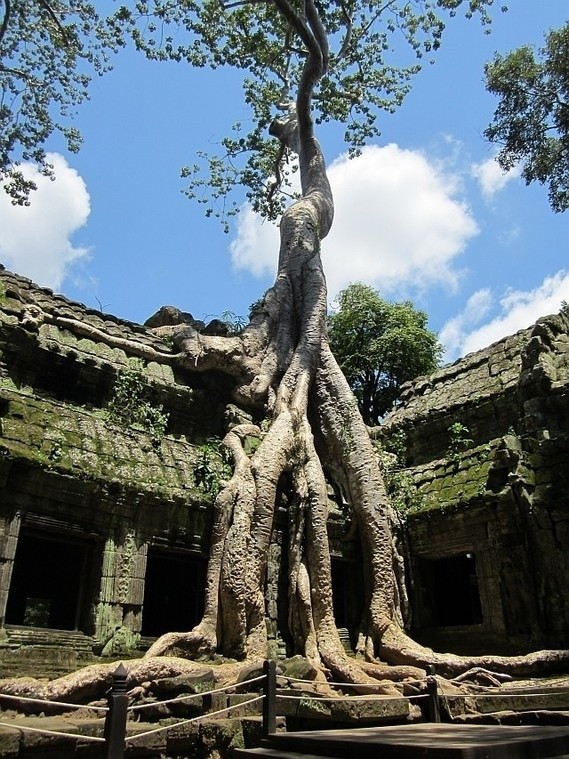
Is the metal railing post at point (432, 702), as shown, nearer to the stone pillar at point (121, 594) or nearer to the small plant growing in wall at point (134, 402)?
the stone pillar at point (121, 594)

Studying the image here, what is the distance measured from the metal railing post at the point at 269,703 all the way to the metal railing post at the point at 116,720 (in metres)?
1.43

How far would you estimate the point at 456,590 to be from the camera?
1061cm

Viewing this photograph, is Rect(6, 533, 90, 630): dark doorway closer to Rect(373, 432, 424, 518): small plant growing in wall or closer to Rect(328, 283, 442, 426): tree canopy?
Rect(373, 432, 424, 518): small plant growing in wall

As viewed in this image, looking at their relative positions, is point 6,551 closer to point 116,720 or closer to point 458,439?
point 116,720

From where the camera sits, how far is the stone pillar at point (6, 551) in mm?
5922

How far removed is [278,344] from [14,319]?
177 inches

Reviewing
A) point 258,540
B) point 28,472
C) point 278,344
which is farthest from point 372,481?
point 28,472

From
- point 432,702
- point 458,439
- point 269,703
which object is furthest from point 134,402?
point 432,702

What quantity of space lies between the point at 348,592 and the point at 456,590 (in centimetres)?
240

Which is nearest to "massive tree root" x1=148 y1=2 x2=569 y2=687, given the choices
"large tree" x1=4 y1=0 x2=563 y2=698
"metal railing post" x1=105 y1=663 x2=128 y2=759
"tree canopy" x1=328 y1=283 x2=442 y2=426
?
"large tree" x1=4 y1=0 x2=563 y2=698

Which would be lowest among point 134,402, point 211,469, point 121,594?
point 121,594

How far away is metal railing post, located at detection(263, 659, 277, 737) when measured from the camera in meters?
4.44

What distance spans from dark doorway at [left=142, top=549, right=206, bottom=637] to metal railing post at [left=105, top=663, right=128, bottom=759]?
21.0ft

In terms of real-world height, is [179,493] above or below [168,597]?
above
